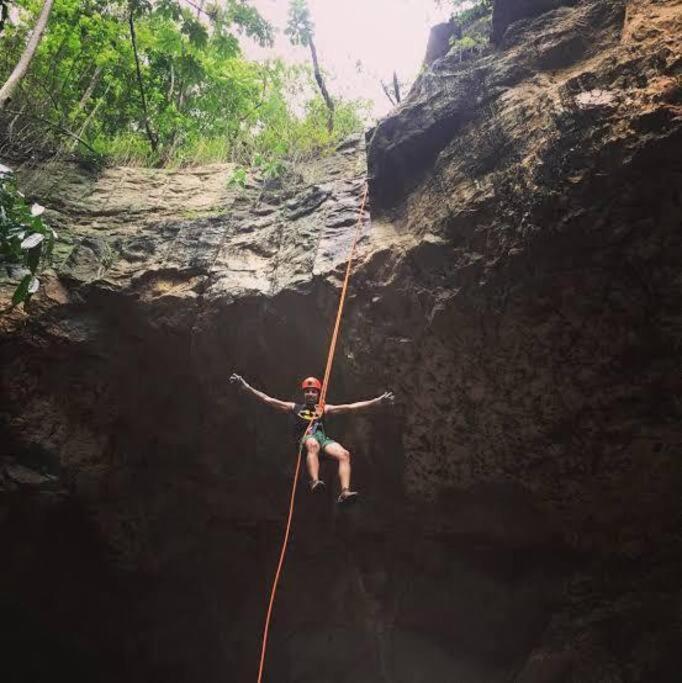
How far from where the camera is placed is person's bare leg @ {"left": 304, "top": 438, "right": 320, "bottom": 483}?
3967 mm

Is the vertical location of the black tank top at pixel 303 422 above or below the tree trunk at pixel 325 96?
below

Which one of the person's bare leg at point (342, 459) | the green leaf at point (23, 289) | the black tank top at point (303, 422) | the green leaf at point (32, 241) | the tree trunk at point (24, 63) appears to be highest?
the tree trunk at point (24, 63)

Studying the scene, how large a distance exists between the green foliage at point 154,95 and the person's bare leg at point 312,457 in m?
4.24

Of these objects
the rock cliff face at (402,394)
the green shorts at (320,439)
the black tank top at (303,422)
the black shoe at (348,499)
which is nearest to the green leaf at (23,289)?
the rock cliff face at (402,394)

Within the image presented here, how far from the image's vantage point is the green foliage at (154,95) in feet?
22.2

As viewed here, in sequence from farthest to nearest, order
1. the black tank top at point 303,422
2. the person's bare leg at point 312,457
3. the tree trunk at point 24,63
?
1. the black tank top at point 303,422
2. the tree trunk at point 24,63
3. the person's bare leg at point 312,457

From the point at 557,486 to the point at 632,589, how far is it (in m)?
1.07

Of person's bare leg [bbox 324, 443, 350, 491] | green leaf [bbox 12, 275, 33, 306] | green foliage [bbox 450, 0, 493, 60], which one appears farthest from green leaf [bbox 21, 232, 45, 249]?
green foliage [bbox 450, 0, 493, 60]

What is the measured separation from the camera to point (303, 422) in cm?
449

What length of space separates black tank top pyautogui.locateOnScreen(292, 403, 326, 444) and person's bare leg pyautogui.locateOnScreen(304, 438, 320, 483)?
145 mm

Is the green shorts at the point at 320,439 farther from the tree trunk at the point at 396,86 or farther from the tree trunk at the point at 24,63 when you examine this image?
the tree trunk at the point at 396,86

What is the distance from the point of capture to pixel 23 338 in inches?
195

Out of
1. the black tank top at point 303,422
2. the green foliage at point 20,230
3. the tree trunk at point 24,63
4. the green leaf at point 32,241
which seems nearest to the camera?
the green leaf at point 32,241

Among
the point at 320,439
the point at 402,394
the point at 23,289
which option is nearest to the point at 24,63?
the point at 23,289
